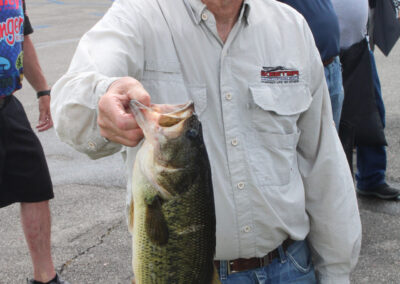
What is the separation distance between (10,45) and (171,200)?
8.12 feet

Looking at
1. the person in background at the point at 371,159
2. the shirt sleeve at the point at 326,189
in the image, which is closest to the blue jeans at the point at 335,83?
the person in background at the point at 371,159

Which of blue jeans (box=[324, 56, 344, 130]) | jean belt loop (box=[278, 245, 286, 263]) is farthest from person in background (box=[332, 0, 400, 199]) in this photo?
jean belt loop (box=[278, 245, 286, 263])

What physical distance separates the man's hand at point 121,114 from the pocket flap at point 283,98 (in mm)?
688

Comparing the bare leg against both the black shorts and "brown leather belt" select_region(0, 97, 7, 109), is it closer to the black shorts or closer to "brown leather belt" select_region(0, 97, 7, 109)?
the black shorts

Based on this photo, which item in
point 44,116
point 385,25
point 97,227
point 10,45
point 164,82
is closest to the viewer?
point 164,82

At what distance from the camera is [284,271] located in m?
2.26

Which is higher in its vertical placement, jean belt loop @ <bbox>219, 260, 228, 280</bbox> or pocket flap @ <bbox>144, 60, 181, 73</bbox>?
pocket flap @ <bbox>144, 60, 181, 73</bbox>

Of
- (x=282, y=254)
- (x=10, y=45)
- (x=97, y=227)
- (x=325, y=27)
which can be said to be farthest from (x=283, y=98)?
(x=97, y=227)

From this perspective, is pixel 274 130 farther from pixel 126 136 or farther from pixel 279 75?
pixel 126 136

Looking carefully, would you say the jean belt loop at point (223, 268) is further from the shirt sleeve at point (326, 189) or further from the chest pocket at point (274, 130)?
the shirt sleeve at point (326, 189)

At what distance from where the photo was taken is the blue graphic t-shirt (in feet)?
11.8

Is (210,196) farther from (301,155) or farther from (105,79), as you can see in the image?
(301,155)

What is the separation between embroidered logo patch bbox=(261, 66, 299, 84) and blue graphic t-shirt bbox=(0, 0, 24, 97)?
2.00m

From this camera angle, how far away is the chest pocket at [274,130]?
212 cm
